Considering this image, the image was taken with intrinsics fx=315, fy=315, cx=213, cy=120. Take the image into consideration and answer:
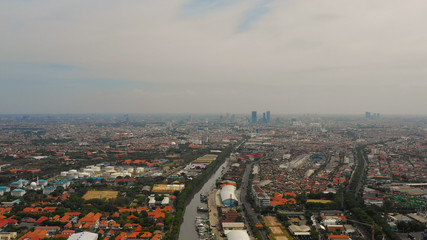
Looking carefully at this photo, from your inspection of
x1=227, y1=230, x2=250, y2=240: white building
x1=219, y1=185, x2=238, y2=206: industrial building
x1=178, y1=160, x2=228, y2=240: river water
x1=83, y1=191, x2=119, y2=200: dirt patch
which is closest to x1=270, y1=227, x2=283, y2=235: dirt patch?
x1=227, y1=230, x2=250, y2=240: white building

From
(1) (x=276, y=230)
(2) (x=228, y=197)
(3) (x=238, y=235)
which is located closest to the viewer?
(3) (x=238, y=235)

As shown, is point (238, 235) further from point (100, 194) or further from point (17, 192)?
point (17, 192)

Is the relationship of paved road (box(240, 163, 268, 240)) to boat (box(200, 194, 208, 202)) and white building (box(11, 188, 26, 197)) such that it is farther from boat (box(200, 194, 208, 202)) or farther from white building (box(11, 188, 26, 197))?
white building (box(11, 188, 26, 197))

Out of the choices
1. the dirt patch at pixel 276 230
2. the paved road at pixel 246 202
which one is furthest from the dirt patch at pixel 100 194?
the dirt patch at pixel 276 230

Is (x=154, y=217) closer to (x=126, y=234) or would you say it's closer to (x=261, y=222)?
(x=126, y=234)

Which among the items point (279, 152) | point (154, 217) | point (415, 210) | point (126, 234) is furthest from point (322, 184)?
point (279, 152)

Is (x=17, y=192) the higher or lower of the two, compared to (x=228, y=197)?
lower

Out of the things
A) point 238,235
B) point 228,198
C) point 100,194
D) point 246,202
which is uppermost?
point 228,198

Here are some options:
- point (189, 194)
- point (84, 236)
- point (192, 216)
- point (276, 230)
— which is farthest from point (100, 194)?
point (276, 230)
